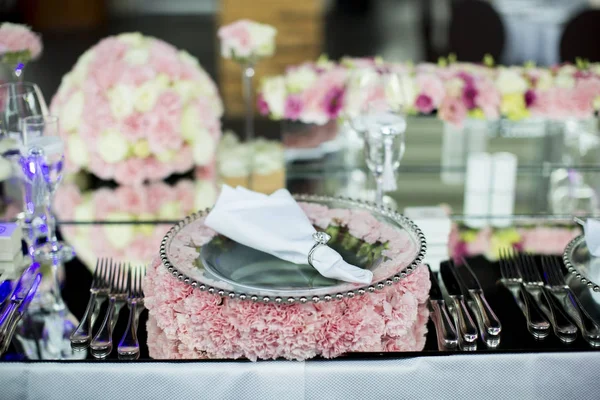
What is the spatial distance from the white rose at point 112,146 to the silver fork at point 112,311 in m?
0.61

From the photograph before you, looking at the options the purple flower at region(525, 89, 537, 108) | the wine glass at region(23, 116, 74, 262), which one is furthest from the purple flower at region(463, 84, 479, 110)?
the wine glass at region(23, 116, 74, 262)

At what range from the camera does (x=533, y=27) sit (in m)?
5.71

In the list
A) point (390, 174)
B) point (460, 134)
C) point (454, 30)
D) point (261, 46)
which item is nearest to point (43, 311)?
point (390, 174)

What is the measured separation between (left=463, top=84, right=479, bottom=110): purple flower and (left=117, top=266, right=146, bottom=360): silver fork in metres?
1.07

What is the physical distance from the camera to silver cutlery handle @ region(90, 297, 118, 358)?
954 millimetres

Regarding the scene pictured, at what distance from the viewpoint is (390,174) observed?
1.40 meters

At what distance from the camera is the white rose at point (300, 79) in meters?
1.95

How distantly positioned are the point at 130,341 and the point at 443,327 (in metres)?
0.44

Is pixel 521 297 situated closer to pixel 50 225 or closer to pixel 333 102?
pixel 50 225

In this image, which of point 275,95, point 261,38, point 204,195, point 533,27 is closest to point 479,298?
point 204,195

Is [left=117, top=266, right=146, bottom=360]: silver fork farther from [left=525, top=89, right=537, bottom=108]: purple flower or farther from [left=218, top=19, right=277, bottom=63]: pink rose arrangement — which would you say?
[left=525, top=89, right=537, bottom=108]: purple flower

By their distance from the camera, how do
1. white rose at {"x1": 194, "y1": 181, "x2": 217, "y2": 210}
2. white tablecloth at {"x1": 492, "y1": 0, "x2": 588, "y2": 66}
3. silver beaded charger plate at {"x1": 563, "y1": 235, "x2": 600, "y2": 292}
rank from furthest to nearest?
white tablecloth at {"x1": 492, "y1": 0, "x2": 588, "y2": 66}
white rose at {"x1": 194, "y1": 181, "x2": 217, "y2": 210}
silver beaded charger plate at {"x1": 563, "y1": 235, "x2": 600, "y2": 292}

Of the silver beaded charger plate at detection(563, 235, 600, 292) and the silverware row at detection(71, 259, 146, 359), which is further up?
the silver beaded charger plate at detection(563, 235, 600, 292)

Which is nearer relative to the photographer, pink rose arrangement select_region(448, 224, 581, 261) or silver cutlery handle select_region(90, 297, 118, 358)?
silver cutlery handle select_region(90, 297, 118, 358)
